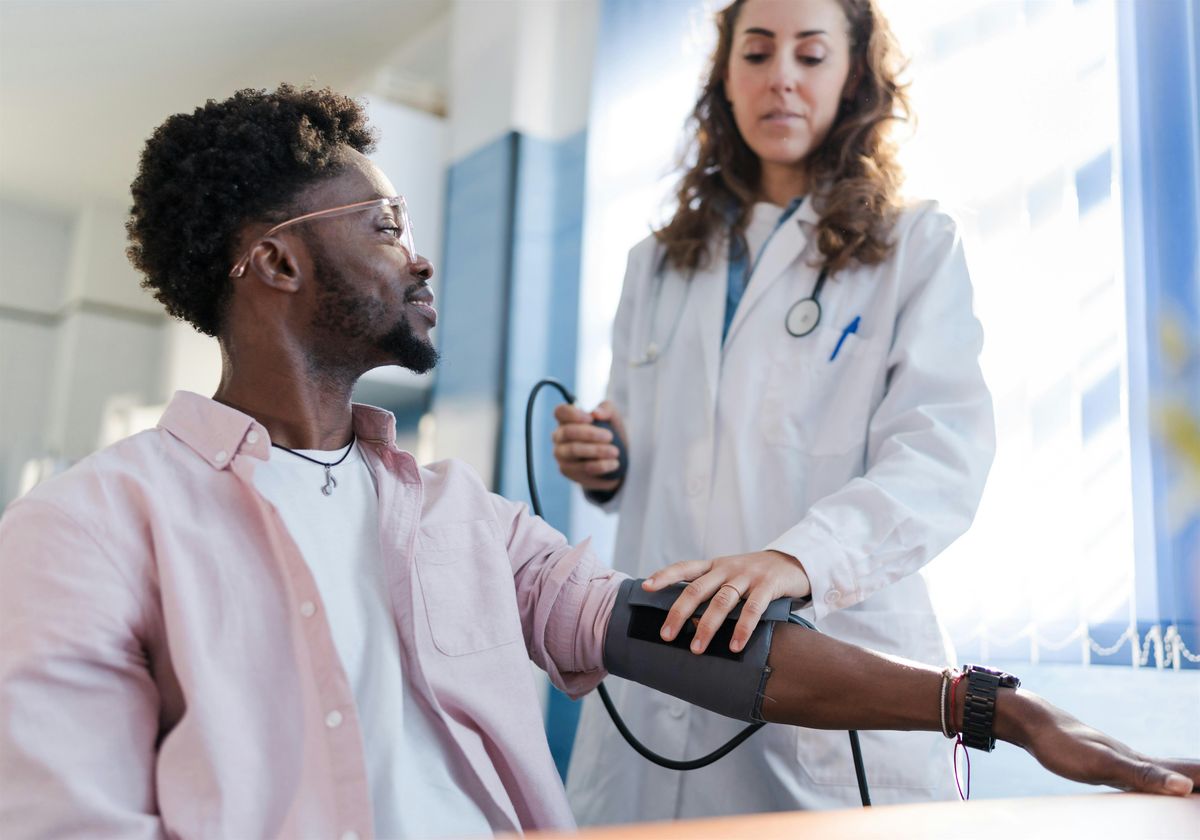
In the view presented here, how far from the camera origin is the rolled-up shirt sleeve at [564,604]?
4.09ft

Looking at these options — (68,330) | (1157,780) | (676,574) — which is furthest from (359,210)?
(68,330)

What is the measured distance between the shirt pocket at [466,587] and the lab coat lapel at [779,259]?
1.85ft

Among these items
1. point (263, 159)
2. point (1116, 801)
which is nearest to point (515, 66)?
point (263, 159)

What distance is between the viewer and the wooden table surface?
0.59m

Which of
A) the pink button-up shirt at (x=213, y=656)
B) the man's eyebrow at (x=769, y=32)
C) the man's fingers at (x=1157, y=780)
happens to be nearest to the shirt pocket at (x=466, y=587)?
the pink button-up shirt at (x=213, y=656)

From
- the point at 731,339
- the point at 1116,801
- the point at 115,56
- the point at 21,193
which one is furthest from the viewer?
the point at 21,193

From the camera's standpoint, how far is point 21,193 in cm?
488

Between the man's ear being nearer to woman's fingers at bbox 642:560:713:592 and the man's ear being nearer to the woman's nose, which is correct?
woman's fingers at bbox 642:560:713:592

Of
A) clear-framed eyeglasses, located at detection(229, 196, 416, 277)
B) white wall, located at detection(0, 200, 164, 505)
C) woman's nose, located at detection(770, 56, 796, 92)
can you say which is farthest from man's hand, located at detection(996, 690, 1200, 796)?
white wall, located at detection(0, 200, 164, 505)

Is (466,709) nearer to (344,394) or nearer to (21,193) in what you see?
(344,394)

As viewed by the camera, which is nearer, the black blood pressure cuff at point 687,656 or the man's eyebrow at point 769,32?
the black blood pressure cuff at point 687,656

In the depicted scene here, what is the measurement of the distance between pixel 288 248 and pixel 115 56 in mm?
2828

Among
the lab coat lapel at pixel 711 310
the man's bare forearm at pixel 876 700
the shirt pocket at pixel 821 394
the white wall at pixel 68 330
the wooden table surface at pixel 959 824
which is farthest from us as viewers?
the white wall at pixel 68 330

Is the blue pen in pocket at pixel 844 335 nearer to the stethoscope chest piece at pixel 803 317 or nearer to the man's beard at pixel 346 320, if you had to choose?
the stethoscope chest piece at pixel 803 317
